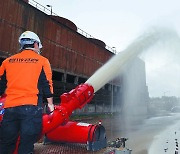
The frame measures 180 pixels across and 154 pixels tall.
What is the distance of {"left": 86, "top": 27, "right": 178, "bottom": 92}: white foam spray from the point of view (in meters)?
5.27

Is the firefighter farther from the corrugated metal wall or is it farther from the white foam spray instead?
the corrugated metal wall

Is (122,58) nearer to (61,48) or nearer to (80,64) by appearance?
(61,48)

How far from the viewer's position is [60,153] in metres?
3.97

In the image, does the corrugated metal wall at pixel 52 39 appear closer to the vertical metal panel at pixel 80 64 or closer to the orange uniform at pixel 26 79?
the vertical metal panel at pixel 80 64

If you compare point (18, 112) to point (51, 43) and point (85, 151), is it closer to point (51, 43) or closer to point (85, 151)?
point (85, 151)

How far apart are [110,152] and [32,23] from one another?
18.4 m

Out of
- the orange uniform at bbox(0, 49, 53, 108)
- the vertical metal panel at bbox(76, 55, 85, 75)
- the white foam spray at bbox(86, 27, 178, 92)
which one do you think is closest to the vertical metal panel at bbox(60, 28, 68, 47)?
the vertical metal panel at bbox(76, 55, 85, 75)

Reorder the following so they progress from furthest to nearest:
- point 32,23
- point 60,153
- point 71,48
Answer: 1. point 71,48
2. point 32,23
3. point 60,153

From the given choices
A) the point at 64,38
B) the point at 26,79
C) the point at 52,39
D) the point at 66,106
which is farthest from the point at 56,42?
the point at 26,79

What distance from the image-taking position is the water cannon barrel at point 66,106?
3.71m

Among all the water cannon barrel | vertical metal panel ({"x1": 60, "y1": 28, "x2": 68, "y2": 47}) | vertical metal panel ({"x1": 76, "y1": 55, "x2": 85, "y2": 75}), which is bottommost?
the water cannon barrel

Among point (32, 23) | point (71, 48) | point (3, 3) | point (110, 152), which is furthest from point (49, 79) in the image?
point (71, 48)

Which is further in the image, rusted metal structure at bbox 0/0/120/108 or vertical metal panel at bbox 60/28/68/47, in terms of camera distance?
vertical metal panel at bbox 60/28/68/47

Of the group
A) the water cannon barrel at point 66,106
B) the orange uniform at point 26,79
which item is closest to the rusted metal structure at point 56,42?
the water cannon barrel at point 66,106
